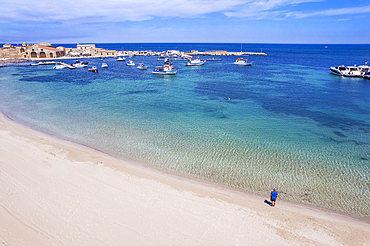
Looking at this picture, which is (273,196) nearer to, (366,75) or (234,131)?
(234,131)

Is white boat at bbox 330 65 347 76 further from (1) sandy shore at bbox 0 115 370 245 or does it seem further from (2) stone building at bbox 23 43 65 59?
(2) stone building at bbox 23 43 65 59

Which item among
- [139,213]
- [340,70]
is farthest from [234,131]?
[340,70]

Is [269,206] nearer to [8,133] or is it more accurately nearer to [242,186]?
[242,186]

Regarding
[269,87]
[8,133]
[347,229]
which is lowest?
[347,229]

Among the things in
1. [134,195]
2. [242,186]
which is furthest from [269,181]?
[134,195]

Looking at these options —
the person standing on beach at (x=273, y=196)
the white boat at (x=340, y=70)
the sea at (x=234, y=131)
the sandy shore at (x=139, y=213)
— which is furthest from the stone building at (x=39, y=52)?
the person standing on beach at (x=273, y=196)

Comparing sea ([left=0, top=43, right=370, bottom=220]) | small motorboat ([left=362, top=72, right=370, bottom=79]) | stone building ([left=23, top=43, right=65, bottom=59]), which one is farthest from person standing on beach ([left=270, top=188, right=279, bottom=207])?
stone building ([left=23, top=43, right=65, bottom=59])
